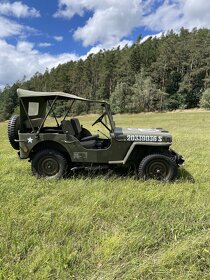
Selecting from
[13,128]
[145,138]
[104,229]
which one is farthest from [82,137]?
[104,229]

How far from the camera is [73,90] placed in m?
71.2

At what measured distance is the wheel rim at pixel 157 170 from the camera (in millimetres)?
5809

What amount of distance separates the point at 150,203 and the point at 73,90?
6831 cm

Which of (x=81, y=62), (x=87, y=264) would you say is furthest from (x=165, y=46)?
(x=87, y=264)

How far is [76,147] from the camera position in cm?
591

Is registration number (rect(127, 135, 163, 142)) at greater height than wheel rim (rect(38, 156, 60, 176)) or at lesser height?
greater

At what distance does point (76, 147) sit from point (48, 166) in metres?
0.71

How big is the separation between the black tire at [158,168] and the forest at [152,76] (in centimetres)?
4341

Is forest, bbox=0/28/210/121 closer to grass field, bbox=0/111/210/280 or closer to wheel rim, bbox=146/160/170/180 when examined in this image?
wheel rim, bbox=146/160/170/180

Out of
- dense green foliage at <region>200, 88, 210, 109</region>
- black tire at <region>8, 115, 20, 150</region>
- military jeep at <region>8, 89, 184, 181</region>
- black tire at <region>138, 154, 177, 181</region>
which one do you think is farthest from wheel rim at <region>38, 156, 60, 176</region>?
dense green foliage at <region>200, 88, 210, 109</region>

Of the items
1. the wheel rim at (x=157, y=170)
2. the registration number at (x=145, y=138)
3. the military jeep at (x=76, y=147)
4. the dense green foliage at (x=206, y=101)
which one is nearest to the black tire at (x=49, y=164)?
the military jeep at (x=76, y=147)

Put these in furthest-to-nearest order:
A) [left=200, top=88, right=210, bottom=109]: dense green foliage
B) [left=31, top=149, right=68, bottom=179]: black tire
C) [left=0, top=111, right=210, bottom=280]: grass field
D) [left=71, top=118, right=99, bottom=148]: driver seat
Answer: [left=200, top=88, right=210, bottom=109]: dense green foliage → [left=71, top=118, right=99, bottom=148]: driver seat → [left=31, top=149, right=68, bottom=179]: black tire → [left=0, top=111, right=210, bottom=280]: grass field

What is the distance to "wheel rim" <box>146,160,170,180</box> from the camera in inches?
229

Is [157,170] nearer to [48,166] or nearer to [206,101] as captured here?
[48,166]
